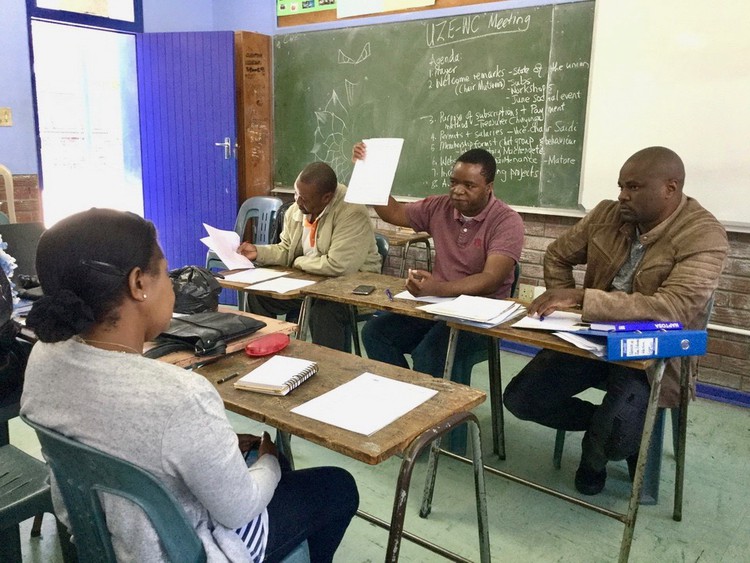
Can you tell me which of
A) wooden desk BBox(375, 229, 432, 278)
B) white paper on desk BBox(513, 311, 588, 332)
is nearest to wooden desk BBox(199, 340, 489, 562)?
white paper on desk BBox(513, 311, 588, 332)

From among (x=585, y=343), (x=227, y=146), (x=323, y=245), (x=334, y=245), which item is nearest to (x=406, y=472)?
(x=585, y=343)

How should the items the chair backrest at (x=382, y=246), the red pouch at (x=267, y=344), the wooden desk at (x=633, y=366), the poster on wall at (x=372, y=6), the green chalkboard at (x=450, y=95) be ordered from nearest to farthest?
1. the red pouch at (x=267, y=344)
2. the wooden desk at (x=633, y=366)
3. the chair backrest at (x=382, y=246)
4. the green chalkboard at (x=450, y=95)
5. the poster on wall at (x=372, y=6)

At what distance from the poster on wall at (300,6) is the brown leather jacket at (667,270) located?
3.17 meters

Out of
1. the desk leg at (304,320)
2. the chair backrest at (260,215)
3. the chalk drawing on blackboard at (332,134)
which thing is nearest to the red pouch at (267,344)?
the desk leg at (304,320)

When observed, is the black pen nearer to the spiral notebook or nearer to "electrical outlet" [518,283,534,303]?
the spiral notebook

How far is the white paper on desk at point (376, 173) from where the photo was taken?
8.66 feet

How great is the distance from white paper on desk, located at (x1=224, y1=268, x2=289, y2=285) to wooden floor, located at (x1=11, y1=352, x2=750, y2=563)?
714 mm

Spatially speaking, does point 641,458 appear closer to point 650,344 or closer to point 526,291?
point 650,344

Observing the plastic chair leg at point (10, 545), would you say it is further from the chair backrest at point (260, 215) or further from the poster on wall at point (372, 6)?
the poster on wall at point (372, 6)

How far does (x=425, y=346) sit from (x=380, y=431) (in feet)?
4.25

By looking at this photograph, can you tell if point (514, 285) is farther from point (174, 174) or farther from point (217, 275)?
point (174, 174)

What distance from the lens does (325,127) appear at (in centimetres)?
485

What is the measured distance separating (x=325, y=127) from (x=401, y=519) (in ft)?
13.0

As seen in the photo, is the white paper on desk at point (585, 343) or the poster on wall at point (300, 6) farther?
the poster on wall at point (300, 6)
